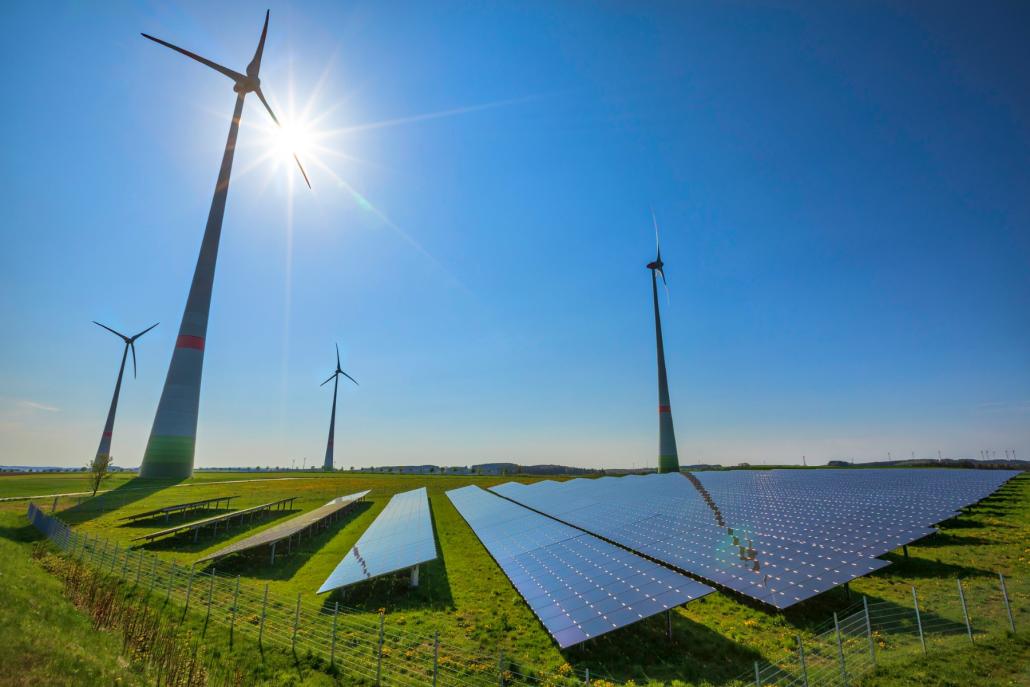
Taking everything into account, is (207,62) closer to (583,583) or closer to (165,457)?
(165,457)

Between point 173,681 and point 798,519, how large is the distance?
3122 cm

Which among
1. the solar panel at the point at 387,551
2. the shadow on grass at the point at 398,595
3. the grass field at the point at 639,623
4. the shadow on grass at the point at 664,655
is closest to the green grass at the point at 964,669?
the grass field at the point at 639,623

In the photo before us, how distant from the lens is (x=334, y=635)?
14.7 metres

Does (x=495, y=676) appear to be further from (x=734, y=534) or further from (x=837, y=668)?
(x=734, y=534)

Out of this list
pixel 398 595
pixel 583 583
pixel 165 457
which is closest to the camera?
pixel 583 583

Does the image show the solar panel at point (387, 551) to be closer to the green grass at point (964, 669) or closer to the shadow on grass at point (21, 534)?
the green grass at point (964, 669)

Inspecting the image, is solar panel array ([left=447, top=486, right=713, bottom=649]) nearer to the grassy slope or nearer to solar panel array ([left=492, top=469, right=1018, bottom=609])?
solar panel array ([left=492, top=469, right=1018, bottom=609])

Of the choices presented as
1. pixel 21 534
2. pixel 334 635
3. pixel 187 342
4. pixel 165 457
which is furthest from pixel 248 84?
pixel 334 635

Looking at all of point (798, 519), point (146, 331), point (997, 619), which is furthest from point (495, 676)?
point (146, 331)

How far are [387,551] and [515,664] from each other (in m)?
12.8

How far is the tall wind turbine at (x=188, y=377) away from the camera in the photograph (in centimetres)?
7575

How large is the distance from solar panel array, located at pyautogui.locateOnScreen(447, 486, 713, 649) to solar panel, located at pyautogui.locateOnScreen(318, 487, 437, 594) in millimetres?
4459

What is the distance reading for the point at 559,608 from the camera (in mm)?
14836

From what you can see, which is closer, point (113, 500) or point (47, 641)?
point (47, 641)
